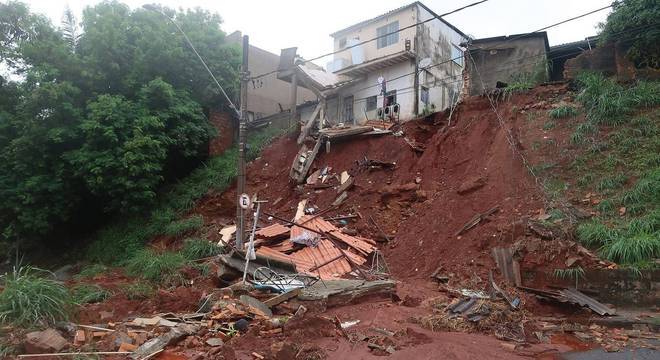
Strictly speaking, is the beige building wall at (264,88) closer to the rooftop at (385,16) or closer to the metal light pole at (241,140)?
the rooftop at (385,16)

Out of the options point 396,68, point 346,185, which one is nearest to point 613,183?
point 346,185

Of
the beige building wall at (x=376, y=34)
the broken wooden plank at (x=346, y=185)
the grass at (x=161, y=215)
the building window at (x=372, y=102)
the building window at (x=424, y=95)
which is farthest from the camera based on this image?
the building window at (x=372, y=102)

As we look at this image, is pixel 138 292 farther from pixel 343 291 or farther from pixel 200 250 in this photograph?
pixel 343 291

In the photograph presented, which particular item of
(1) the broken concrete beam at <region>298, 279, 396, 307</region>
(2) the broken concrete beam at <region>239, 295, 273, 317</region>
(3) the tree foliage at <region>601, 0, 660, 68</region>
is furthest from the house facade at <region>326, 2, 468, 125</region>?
(2) the broken concrete beam at <region>239, 295, 273, 317</region>

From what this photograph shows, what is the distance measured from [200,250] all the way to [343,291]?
6.53m

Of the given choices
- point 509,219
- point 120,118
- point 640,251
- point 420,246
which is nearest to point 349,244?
point 420,246

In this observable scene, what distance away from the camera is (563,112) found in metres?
13.1

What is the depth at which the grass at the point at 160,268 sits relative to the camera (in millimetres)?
11633

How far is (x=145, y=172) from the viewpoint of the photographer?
52.0ft

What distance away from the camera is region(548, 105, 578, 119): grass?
12.9m

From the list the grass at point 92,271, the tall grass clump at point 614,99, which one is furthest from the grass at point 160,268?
the tall grass clump at point 614,99

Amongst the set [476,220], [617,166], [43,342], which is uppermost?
[617,166]

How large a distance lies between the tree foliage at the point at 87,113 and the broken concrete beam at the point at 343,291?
9.33 metres

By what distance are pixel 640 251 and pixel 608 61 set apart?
7.79 m
